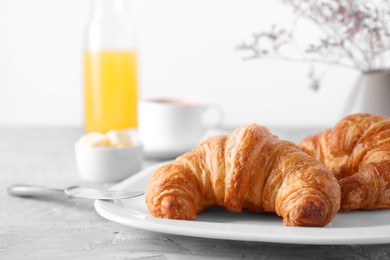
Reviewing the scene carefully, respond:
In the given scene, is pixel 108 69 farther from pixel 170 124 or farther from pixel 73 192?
pixel 73 192

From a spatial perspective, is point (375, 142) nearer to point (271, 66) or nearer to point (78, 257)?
point (78, 257)

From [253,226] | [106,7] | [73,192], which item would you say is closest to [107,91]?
[106,7]

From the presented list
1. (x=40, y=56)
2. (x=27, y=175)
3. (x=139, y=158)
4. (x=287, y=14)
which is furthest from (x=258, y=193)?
(x=40, y=56)

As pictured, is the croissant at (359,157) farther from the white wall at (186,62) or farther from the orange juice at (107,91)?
the white wall at (186,62)

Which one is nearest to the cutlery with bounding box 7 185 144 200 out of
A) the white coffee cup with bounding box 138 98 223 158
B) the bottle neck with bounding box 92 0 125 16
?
the white coffee cup with bounding box 138 98 223 158

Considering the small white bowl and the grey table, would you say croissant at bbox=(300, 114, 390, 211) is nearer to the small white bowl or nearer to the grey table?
the grey table

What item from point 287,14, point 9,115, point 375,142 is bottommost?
point 9,115

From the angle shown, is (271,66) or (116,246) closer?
(116,246)
